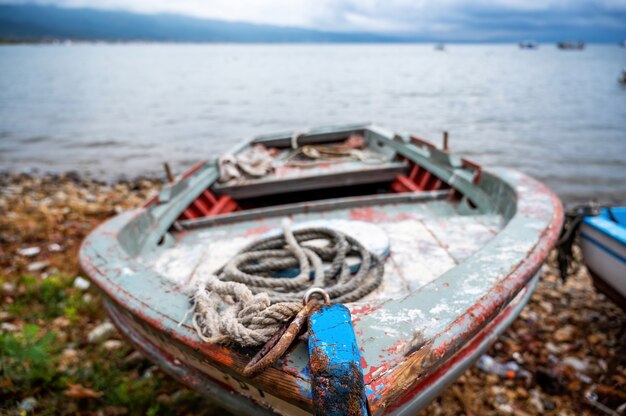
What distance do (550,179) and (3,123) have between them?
24818 mm

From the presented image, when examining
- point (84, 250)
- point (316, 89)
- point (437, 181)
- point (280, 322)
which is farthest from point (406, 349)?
point (316, 89)

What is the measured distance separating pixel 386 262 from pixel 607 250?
2.15 meters

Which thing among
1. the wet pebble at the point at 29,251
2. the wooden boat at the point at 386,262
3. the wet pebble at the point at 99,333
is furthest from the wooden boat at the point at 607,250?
the wet pebble at the point at 29,251

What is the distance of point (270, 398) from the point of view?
1552mm

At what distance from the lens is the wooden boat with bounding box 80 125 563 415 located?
4.41 ft

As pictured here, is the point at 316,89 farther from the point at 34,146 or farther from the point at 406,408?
the point at 406,408

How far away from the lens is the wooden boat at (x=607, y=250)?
305 centimetres

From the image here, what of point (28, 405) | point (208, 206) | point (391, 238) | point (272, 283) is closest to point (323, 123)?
point (208, 206)

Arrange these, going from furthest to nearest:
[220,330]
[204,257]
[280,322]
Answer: [204,257], [220,330], [280,322]

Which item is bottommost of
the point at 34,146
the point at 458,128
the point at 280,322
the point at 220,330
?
the point at 34,146

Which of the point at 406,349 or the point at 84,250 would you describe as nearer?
the point at 406,349

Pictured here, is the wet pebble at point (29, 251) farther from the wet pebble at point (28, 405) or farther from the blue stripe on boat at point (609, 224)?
the blue stripe on boat at point (609, 224)

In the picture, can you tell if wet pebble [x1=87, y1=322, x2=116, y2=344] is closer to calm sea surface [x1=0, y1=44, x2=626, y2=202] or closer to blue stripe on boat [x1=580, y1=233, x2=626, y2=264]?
blue stripe on boat [x1=580, y1=233, x2=626, y2=264]

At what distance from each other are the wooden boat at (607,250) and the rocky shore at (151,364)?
25.6 inches
